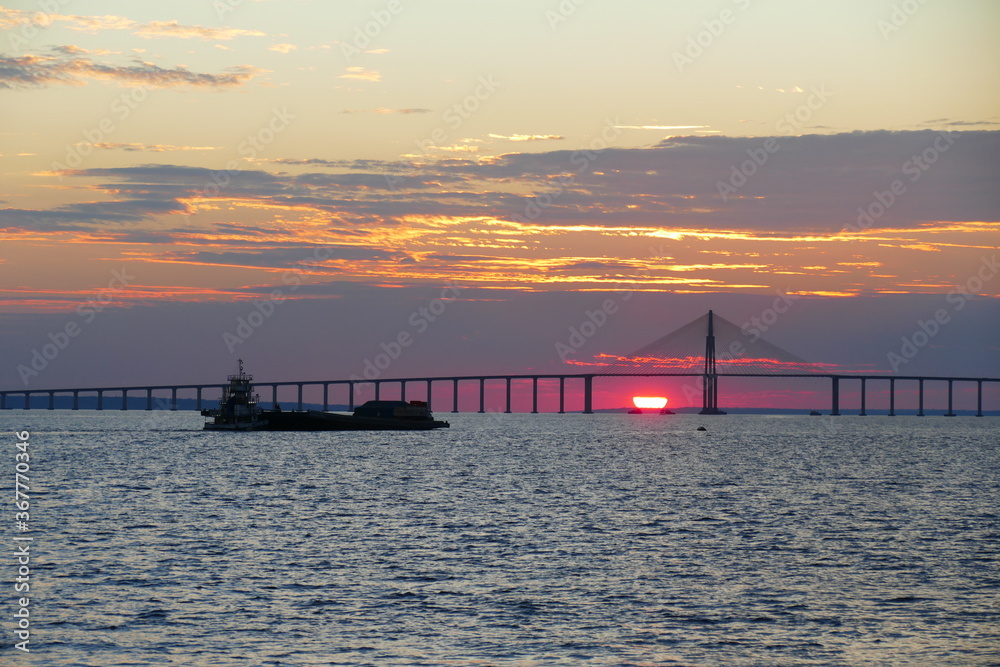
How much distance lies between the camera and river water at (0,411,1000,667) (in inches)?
1149

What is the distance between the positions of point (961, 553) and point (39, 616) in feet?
113

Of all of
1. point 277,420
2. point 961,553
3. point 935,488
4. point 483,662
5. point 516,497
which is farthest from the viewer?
point 277,420

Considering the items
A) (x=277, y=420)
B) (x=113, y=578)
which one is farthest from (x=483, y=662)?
(x=277, y=420)

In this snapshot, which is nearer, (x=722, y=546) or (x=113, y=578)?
(x=113, y=578)

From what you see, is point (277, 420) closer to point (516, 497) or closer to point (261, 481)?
point (261, 481)

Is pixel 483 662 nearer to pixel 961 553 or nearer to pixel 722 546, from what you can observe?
pixel 722 546

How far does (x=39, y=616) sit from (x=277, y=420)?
156 metres

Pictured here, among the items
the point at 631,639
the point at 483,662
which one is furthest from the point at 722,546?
the point at 483,662

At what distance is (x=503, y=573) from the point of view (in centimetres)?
4031

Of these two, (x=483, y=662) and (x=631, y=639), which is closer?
(x=483, y=662)

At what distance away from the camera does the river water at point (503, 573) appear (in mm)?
29188

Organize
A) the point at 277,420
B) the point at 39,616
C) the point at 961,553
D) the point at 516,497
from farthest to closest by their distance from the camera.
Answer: the point at 277,420
the point at 516,497
the point at 961,553
the point at 39,616

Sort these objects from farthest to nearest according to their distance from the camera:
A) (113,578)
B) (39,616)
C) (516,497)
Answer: (516,497) → (113,578) → (39,616)

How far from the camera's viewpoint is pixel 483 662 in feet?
90.6
